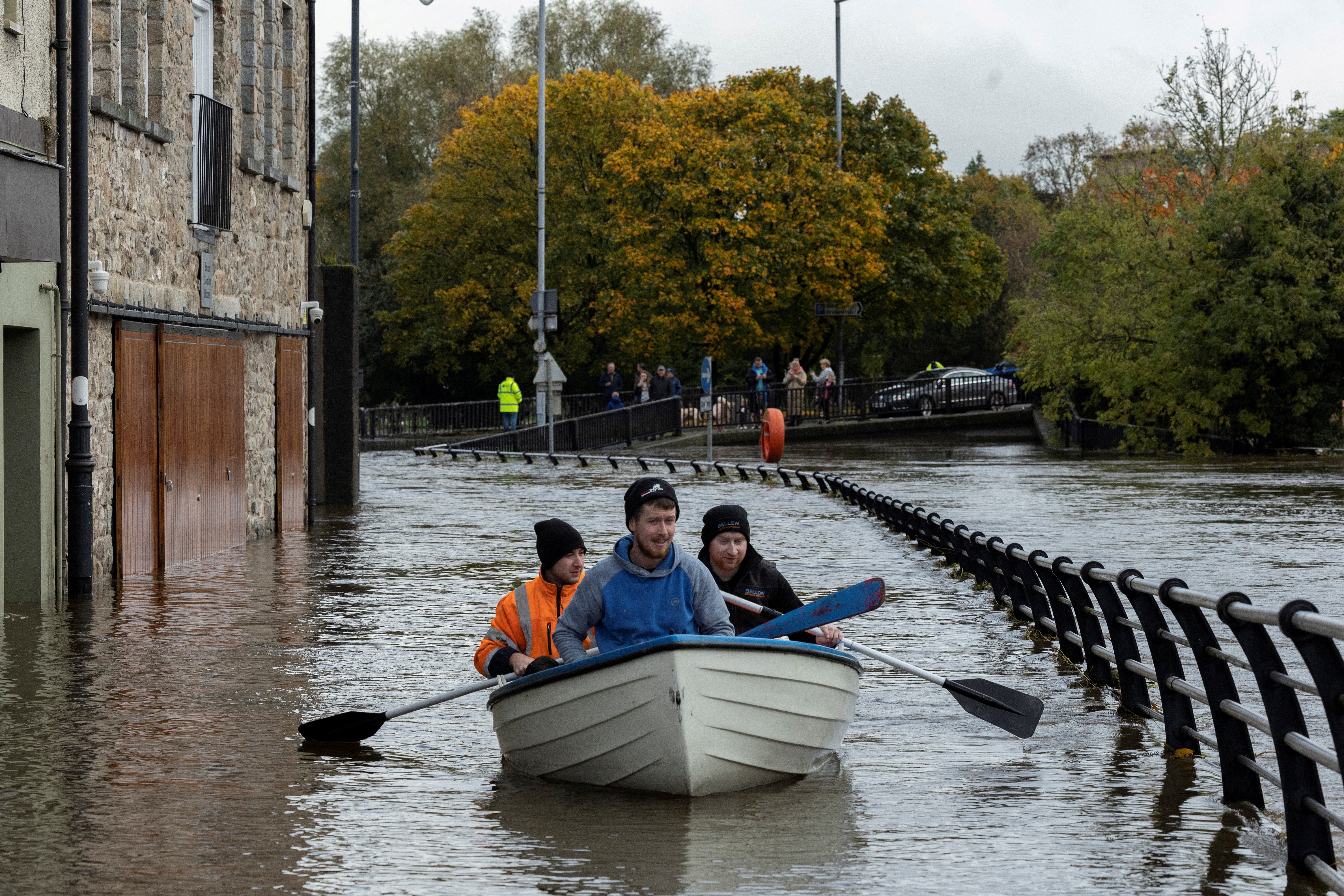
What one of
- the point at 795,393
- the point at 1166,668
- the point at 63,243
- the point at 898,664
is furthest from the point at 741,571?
the point at 795,393

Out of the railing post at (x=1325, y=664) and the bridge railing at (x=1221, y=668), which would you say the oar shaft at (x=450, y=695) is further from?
the railing post at (x=1325, y=664)

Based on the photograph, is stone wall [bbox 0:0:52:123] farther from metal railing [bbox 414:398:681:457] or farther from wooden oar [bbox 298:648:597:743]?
metal railing [bbox 414:398:681:457]

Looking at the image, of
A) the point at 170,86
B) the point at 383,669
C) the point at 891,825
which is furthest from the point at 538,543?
the point at 170,86

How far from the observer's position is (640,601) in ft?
26.1

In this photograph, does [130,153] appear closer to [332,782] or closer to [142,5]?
[142,5]

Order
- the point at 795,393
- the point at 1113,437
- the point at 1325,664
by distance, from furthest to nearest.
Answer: the point at 795,393 < the point at 1113,437 < the point at 1325,664

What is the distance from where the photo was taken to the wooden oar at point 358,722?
8.80 metres

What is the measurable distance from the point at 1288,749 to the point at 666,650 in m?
2.28

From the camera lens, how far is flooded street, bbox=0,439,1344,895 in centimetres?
648

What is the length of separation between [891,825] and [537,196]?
45.8 meters

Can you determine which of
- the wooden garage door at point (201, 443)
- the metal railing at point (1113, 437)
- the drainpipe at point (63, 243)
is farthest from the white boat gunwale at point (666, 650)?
the metal railing at point (1113, 437)

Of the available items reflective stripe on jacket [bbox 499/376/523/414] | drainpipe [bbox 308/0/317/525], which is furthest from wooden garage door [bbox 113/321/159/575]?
reflective stripe on jacket [bbox 499/376/523/414]

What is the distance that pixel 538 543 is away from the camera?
26.8 feet

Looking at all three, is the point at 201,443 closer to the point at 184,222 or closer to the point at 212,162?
the point at 184,222
